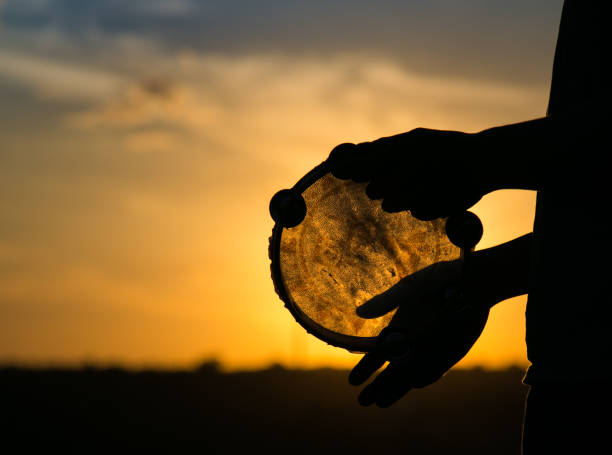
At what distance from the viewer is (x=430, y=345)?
2.53m

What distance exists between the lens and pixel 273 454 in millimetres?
19609

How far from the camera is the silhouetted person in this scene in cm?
191

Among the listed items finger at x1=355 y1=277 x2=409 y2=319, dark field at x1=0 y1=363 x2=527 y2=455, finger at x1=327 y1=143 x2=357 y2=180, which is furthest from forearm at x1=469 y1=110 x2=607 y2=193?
dark field at x1=0 y1=363 x2=527 y2=455

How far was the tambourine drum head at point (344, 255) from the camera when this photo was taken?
2.66 metres

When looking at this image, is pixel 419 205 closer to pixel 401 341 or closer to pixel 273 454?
pixel 401 341

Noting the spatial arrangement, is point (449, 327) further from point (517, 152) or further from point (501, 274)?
point (517, 152)

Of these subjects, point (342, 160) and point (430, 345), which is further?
point (430, 345)

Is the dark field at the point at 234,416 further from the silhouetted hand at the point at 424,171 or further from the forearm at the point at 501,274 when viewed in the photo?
the silhouetted hand at the point at 424,171

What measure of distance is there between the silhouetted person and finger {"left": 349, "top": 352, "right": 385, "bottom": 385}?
1.86ft

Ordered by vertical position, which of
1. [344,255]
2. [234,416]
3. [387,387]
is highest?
[344,255]

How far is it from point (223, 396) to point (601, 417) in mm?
31352

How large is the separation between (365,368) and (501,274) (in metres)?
0.51

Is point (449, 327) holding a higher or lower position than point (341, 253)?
lower

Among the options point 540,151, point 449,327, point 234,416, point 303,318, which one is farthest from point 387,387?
point 234,416
